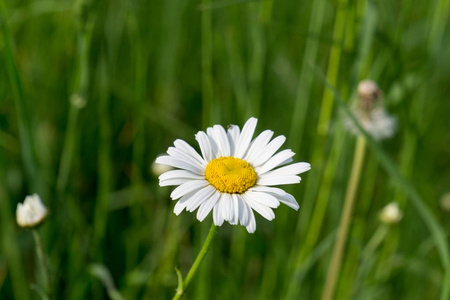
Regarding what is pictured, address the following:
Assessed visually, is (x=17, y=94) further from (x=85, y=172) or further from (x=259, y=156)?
(x=85, y=172)

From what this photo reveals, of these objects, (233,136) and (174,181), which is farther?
(233,136)

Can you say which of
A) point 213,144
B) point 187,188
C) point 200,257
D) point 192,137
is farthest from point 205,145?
point 192,137

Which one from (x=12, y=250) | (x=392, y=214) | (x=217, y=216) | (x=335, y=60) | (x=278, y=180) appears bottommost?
(x=12, y=250)

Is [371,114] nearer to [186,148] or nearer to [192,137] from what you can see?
[192,137]

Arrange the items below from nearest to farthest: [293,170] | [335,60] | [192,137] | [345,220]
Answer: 1. [293,170]
2. [345,220]
3. [335,60]
4. [192,137]

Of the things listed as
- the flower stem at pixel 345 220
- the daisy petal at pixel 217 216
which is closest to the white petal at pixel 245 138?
the daisy petal at pixel 217 216

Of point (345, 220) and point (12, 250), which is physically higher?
point (345, 220)

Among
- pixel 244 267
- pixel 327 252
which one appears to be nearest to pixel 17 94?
pixel 244 267

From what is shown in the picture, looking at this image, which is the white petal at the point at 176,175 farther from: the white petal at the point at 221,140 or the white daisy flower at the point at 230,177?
the white petal at the point at 221,140
